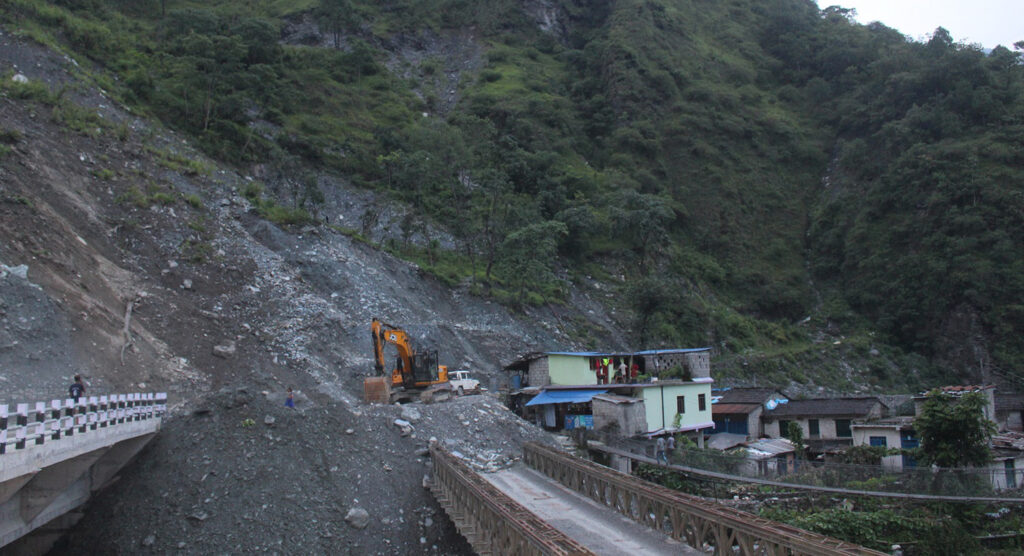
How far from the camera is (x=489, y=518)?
41.5 feet

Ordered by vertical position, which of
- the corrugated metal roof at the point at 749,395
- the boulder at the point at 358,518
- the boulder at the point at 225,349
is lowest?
the boulder at the point at 358,518

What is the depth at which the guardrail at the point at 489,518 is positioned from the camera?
1031 cm

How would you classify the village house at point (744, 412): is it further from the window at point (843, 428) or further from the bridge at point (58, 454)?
the bridge at point (58, 454)

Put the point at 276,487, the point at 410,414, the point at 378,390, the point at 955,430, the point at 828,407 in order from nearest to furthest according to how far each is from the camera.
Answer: the point at 276,487 → the point at 410,414 → the point at 955,430 → the point at 378,390 → the point at 828,407

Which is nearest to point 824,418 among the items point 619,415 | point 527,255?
point 619,415

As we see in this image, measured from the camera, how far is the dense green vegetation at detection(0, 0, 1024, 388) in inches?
1597

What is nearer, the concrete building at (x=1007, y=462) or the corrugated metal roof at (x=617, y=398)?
the concrete building at (x=1007, y=462)

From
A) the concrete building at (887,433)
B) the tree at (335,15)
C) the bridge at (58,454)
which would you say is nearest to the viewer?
the bridge at (58,454)

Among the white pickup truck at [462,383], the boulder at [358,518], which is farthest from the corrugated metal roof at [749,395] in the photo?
the boulder at [358,518]

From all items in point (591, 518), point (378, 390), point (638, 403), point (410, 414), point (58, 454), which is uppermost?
point (378, 390)

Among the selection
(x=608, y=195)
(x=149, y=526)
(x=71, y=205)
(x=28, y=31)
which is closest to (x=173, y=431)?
(x=149, y=526)

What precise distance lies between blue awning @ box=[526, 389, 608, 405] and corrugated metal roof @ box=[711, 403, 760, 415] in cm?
914

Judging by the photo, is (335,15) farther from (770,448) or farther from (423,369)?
(770,448)

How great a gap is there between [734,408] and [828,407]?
4.24 m
